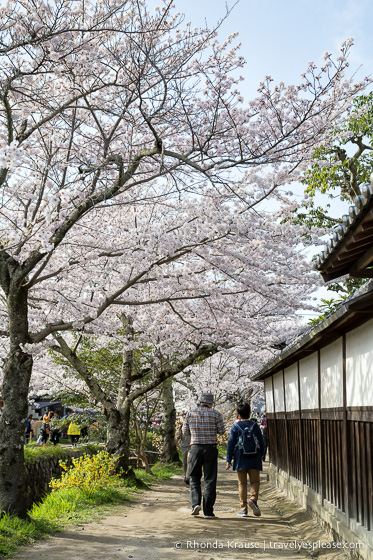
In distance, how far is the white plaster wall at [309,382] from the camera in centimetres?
941

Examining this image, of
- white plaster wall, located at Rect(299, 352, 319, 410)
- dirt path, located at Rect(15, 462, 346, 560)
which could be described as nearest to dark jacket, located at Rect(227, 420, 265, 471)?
dirt path, located at Rect(15, 462, 346, 560)

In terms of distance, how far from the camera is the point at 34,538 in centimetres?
733

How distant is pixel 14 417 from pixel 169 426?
14.5 metres

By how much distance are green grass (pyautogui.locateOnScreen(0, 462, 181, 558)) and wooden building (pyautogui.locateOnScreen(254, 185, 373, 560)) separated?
11.6 ft

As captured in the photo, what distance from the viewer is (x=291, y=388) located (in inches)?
486

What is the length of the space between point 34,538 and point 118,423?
7.05 m

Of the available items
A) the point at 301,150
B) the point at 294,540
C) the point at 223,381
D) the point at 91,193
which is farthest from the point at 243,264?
the point at 223,381

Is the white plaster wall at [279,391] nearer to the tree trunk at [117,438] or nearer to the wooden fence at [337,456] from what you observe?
the wooden fence at [337,456]

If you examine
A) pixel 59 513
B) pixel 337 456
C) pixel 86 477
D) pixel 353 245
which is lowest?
pixel 59 513

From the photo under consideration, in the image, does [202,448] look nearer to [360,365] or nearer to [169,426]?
[360,365]

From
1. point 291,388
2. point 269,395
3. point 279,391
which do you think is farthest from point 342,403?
point 269,395

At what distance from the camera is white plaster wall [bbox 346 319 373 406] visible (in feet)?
19.4

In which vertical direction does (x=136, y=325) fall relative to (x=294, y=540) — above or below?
above

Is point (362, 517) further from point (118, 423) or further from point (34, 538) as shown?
point (118, 423)
